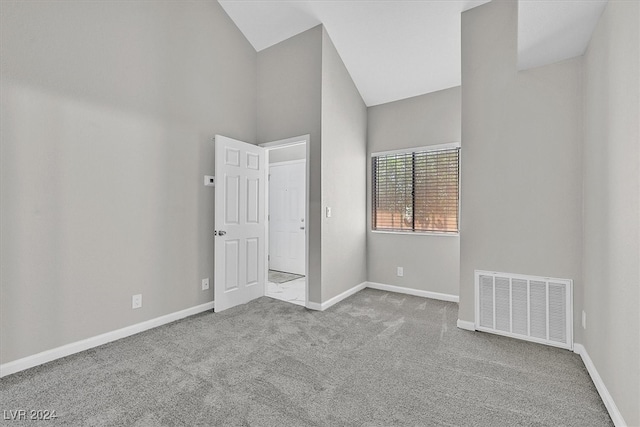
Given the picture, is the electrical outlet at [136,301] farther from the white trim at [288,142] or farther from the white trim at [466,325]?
the white trim at [466,325]

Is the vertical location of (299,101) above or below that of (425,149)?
above

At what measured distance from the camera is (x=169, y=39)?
307cm

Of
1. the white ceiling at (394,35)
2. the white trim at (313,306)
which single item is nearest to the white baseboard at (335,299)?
the white trim at (313,306)

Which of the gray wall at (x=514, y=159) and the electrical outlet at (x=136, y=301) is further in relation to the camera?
the electrical outlet at (x=136, y=301)

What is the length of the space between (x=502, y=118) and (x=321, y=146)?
5.95ft

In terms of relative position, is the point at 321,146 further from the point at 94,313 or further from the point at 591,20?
the point at 94,313

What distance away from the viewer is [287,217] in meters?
5.55

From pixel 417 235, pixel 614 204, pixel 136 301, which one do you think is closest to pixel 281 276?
pixel 417 235

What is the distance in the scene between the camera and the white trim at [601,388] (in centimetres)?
159

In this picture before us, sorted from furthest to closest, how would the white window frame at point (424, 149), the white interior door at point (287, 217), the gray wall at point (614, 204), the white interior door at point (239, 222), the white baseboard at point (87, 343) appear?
1. the white interior door at point (287, 217)
2. the white window frame at point (424, 149)
3. the white interior door at point (239, 222)
4. the white baseboard at point (87, 343)
5. the gray wall at point (614, 204)

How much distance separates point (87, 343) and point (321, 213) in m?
2.44

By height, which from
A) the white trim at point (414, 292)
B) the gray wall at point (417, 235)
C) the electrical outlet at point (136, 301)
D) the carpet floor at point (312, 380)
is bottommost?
the carpet floor at point (312, 380)

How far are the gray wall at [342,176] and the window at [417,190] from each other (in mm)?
269

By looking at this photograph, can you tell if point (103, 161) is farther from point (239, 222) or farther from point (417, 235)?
point (417, 235)
